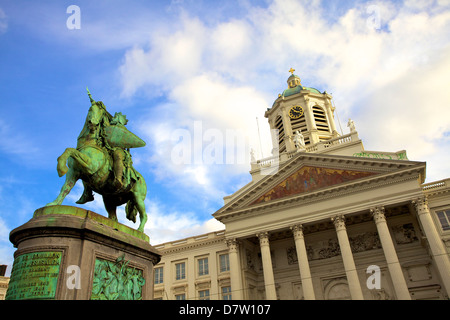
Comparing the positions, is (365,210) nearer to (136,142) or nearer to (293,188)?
(293,188)

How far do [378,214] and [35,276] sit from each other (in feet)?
97.5

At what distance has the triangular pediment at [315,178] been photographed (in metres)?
31.3

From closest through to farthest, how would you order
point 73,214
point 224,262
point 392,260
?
point 73,214 → point 392,260 → point 224,262

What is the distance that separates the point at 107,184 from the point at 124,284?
2380 mm

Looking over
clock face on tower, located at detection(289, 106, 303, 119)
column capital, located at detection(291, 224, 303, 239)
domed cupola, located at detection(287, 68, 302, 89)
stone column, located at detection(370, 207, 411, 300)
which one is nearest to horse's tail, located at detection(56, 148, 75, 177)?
stone column, located at detection(370, 207, 411, 300)

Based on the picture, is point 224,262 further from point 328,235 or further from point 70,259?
point 70,259

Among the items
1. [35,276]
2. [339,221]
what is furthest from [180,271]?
[35,276]

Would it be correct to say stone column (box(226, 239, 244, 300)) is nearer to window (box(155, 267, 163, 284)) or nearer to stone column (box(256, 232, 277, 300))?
stone column (box(256, 232, 277, 300))

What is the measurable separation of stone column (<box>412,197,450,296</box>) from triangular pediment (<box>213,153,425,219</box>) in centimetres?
293

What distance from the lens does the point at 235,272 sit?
112 feet

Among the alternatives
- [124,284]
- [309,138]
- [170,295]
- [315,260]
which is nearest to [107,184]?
[124,284]

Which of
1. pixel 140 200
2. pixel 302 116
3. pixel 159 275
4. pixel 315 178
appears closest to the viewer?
pixel 140 200

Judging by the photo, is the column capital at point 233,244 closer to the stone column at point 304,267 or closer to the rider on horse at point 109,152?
the stone column at point 304,267
